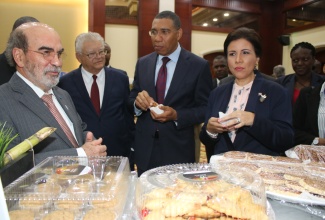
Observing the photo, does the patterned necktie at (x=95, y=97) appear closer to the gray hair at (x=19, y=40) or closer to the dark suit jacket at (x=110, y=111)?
the dark suit jacket at (x=110, y=111)

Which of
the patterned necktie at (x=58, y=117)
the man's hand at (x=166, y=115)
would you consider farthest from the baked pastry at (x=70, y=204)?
the man's hand at (x=166, y=115)

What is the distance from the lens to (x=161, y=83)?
8.60ft

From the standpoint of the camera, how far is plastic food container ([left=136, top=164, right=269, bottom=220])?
925 millimetres

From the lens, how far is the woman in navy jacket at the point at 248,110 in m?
1.81

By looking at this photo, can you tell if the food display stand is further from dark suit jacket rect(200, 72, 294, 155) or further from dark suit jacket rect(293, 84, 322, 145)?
dark suit jacket rect(293, 84, 322, 145)

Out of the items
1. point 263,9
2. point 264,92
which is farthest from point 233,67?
point 263,9

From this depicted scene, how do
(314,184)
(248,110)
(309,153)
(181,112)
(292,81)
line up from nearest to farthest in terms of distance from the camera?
(314,184) → (309,153) → (248,110) → (181,112) → (292,81)

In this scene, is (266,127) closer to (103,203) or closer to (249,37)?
(249,37)

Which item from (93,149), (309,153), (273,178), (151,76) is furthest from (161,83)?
(273,178)

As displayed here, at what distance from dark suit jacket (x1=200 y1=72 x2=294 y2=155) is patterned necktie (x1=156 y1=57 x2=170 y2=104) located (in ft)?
2.35

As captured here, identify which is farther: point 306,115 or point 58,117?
point 306,115

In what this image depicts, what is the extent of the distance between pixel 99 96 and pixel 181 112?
0.90 m

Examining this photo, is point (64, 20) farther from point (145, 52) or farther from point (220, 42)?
point (220, 42)

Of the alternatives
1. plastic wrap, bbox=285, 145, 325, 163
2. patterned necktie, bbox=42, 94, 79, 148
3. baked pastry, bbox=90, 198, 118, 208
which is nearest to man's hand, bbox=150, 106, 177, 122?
patterned necktie, bbox=42, 94, 79, 148
